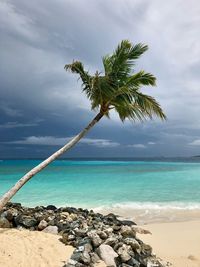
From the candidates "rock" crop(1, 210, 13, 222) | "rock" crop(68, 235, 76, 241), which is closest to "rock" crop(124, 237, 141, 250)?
"rock" crop(68, 235, 76, 241)

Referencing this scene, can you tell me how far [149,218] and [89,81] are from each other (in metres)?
8.34

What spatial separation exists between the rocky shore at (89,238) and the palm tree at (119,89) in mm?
2116

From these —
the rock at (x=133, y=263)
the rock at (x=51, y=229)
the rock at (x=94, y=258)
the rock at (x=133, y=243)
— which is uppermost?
the rock at (x=51, y=229)

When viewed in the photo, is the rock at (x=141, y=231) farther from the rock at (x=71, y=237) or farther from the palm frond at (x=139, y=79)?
the palm frond at (x=139, y=79)

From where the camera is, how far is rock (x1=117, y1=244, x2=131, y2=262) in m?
7.67

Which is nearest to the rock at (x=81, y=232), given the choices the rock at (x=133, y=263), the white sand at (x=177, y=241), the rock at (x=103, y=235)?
the rock at (x=103, y=235)

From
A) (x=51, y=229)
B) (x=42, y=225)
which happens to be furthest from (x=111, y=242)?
(x=42, y=225)

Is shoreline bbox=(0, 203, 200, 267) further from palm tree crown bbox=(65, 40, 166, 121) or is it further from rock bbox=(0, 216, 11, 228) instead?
palm tree crown bbox=(65, 40, 166, 121)

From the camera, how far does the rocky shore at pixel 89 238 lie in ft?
25.0

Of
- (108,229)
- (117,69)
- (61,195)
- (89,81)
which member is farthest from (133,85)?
(61,195)

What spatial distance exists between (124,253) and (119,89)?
5195 mm

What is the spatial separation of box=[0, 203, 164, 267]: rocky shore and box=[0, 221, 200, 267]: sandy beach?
0.31m

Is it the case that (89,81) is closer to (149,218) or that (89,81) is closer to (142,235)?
(142,235)

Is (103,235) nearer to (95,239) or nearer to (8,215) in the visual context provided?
(95,239)
